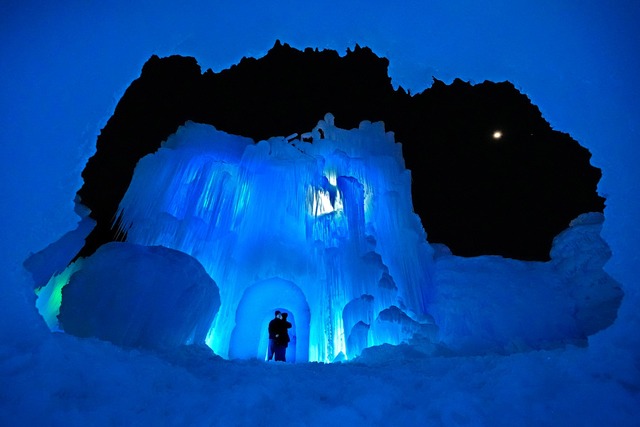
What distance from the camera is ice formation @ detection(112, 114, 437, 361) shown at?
9.73m

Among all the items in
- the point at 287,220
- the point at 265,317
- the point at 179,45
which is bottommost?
the point at 265,317

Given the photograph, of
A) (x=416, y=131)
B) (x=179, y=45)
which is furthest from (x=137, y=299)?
(x=416, y=131)

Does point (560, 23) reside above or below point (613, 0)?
above

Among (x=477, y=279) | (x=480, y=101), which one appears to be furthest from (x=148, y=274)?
(x=480, y=101)

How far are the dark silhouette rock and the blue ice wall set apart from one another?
786cm

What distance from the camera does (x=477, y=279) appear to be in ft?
31.3

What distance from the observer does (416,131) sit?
15430mm

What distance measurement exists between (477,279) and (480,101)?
7510 millimetres

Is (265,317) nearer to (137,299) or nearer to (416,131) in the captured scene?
(137,299)

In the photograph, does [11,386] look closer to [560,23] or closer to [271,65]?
[560,23]

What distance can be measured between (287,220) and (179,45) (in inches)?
245

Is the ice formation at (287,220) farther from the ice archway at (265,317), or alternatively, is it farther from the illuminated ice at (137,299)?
the illuminated ice at (137,299)

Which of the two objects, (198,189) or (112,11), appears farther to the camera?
(198,189)

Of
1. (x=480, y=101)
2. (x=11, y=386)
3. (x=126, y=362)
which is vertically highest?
(x=480, y=101)
